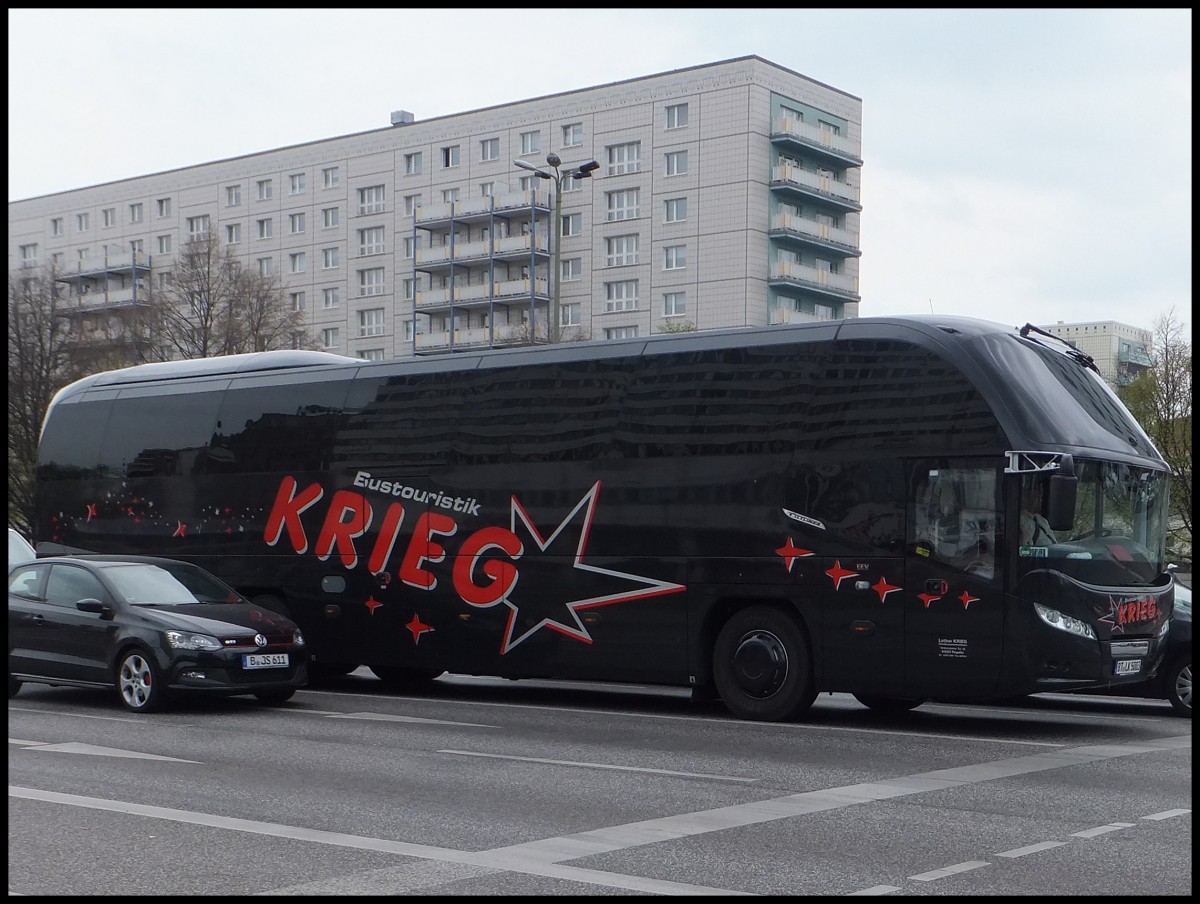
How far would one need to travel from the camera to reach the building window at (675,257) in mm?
74812

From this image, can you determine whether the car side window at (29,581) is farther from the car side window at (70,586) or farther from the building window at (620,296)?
the building window at (620,296)

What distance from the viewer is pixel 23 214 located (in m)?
102

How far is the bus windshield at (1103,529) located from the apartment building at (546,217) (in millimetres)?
53424

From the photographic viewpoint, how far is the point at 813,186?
76312mm

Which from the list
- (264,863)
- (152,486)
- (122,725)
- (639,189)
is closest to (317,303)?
(639,189)

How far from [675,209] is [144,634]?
62259mm

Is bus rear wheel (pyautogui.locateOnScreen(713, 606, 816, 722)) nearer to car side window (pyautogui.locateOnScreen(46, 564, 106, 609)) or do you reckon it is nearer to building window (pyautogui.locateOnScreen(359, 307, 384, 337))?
car side window (pyautogui.locateOnScreen(46, 564, 106, 609))

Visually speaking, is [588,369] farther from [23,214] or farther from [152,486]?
[23,214]

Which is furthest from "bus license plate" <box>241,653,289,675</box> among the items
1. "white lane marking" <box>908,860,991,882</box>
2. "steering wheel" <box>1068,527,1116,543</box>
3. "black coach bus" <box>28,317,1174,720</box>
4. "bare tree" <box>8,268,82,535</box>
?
"bare tree" <box>8,268,82,535</box>

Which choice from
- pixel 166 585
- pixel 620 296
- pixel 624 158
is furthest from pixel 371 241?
pixel 166 585

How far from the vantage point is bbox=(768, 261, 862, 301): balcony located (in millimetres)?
74438

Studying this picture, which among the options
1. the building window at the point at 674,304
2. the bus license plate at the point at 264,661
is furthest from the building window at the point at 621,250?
the bus license plate at the point at 264,661

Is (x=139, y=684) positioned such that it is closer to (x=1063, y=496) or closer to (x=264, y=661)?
(x=264, y=661)

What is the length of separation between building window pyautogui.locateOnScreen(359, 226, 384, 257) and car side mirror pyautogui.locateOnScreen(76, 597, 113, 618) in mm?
71995
